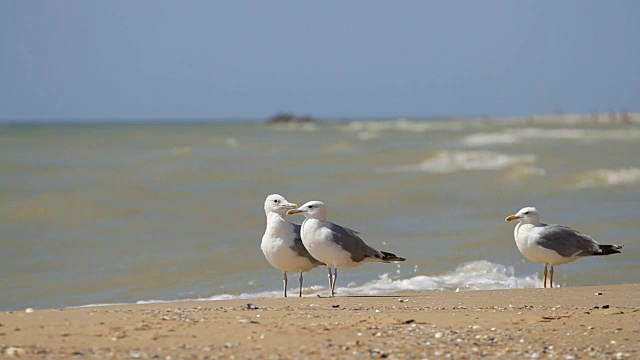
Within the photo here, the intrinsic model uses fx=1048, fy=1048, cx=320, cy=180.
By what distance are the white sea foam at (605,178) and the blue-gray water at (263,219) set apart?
5 centimetres

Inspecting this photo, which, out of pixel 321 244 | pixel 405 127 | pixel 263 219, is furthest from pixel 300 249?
pixel 405 127

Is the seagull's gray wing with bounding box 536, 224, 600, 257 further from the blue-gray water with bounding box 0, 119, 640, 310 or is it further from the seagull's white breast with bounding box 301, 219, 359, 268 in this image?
the seagull's white breast with bounding box 301, 219, 359, 268

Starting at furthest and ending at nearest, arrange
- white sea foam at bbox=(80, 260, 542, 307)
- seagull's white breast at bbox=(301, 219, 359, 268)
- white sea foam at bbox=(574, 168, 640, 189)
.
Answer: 1. white sea foam at bbox=(574, 168, 640, 189)
2. white sea foam at bbox=(80, 260, 542, 307)
3. seagull's white breast at bbox=(301, 219, 359, 268)

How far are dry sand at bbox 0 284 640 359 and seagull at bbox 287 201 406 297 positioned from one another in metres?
0.64

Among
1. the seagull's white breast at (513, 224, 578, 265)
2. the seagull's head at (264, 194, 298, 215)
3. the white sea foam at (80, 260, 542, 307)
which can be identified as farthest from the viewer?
the white sea foam at (80, 260, 542, 307)

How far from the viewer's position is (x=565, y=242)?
9.16 metres

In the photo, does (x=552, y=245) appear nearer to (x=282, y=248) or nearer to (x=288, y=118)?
(x=282, y=248)

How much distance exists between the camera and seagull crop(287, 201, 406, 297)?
26.7ft

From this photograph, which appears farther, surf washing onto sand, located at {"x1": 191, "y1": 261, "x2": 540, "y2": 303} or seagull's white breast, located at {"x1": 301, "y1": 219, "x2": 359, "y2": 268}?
surf washing onto sand, located at {"x1": 191, "y1": 261, "x2": 540, "y2": 303}

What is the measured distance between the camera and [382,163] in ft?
86.9

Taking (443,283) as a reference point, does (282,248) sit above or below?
above

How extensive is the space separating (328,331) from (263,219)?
8412 millimetres

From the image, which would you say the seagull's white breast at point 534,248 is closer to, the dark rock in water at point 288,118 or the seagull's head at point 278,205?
the seagull's head at point 278,205

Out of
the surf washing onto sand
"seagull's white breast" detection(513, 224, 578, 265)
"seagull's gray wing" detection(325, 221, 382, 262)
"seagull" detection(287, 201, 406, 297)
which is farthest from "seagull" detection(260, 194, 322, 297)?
"seagull's white breast" detection(513, 224, 578, 265)
